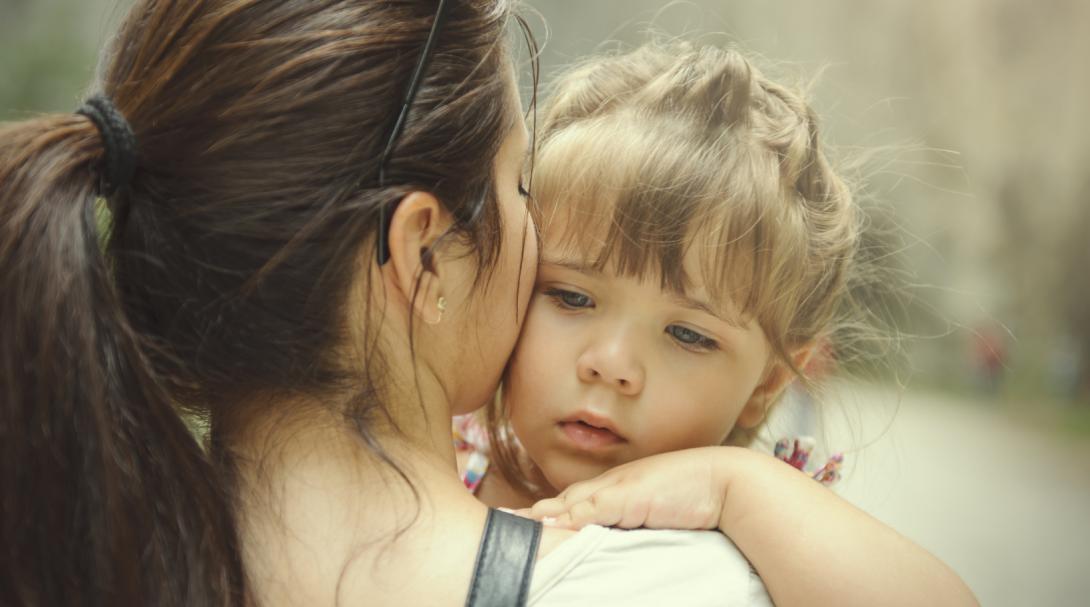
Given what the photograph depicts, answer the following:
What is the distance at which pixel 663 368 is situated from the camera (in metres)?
1.25

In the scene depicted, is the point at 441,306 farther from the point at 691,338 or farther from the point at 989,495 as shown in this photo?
the point at 989,495

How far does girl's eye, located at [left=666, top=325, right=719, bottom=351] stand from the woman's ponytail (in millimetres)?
596

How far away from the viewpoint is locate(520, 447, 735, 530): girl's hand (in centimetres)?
107

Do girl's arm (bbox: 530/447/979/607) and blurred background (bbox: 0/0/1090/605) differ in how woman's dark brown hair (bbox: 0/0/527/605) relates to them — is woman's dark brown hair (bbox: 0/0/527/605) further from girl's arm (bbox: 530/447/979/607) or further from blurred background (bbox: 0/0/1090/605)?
blurred background (bbox: 0/0/1090/605)

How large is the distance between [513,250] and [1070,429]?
3.67m

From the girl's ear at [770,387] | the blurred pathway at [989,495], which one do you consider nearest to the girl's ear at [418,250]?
the girl's ear at [770,387]

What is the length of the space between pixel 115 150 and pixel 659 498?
2.08 feet

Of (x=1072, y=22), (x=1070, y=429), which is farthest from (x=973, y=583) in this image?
(x=1072, y=22)

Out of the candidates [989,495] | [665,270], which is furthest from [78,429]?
[989,495]

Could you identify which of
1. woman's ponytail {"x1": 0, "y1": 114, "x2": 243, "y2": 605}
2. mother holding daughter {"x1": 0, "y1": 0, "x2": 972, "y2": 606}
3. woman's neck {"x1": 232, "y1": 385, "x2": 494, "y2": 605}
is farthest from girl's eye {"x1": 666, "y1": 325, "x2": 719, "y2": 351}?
woman's ponytail {"x1": 0, "y1": 114, "x2": 243, "y2": 605}

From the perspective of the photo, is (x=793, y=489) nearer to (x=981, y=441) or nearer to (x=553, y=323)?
(x=553, y=323)

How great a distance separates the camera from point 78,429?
87cm

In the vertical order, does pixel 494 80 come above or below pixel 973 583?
above

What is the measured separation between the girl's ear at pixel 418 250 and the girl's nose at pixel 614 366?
259mm
